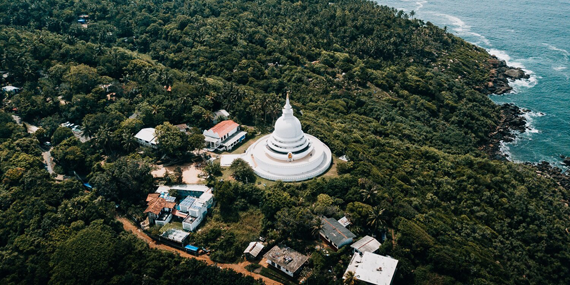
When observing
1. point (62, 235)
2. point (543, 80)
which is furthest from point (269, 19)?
point (62, 235)

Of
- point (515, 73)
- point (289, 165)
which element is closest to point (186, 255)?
point (289, 165)

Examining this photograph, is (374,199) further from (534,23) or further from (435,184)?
(534,23)

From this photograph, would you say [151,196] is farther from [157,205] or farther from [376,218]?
[376,218]

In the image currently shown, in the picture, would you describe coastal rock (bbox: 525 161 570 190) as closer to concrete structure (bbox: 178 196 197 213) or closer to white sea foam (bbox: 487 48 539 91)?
white sea foam (bbox: 487 48 539 91)

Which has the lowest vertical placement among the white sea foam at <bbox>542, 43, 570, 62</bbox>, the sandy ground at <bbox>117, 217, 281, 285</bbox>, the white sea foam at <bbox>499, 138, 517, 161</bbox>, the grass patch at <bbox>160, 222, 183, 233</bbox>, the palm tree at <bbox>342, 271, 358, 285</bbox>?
the white sea foam at <bbox>499, 138, 517, 161</bbox>

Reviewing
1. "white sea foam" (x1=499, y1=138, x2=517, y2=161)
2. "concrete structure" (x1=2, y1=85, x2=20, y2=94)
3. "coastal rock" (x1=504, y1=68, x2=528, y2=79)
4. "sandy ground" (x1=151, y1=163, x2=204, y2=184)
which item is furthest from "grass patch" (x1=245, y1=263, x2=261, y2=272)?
"coastal rock" (x1=504, y1=68, x2=528, y2=79)

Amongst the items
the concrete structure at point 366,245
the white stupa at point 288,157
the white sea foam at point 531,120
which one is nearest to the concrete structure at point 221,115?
the white stupa at point 288,157
